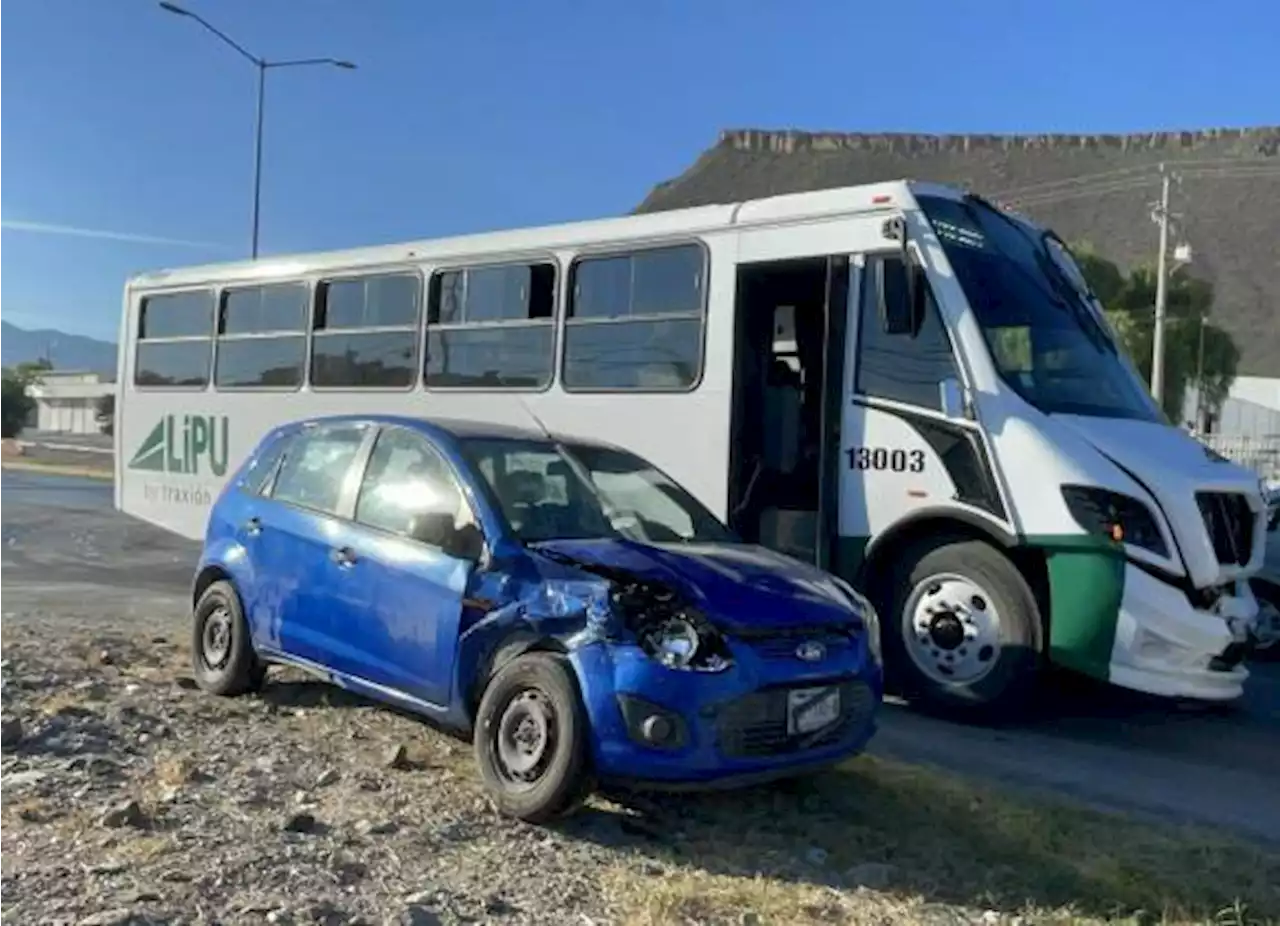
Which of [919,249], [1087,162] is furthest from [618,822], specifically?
[1087,162]

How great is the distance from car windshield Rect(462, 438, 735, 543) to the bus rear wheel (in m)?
2.09

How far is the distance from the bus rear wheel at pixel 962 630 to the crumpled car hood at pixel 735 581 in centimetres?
241

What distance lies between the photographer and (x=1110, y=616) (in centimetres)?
782

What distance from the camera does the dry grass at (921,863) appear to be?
4.78m

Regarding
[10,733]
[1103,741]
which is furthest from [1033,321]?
[10,733]

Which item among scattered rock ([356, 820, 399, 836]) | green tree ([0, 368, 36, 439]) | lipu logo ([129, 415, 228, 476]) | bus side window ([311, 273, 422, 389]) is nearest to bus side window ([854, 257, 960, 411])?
bus side window ([311, 273, 422, 389])

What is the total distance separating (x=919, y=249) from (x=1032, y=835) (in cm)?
410

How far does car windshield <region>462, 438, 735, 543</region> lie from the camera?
634 cm

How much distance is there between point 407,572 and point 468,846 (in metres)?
1.53

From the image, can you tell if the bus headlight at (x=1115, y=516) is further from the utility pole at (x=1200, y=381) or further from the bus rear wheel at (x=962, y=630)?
the utility pole at (x=1200, y=381)

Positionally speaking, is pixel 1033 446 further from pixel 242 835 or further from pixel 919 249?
pixel 242 835

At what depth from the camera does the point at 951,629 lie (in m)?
8.46

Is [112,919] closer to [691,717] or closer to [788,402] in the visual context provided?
[691,717]

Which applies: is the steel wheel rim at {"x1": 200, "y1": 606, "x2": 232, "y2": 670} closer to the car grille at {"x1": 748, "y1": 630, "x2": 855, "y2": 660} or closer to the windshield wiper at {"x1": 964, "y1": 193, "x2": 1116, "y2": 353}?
the car grille at {"x1": 748, "y1": 630, "x2": 855, "y2": 660}
